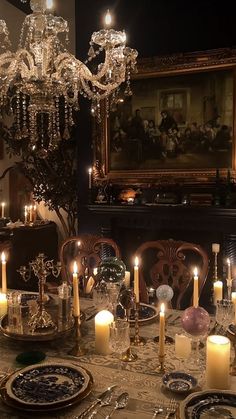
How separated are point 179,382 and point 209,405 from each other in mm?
159

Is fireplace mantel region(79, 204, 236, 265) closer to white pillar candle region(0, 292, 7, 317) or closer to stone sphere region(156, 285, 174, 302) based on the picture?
stone sphere region(156, 285, 174, 302)

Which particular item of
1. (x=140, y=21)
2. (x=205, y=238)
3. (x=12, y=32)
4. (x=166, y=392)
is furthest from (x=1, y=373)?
(x=12, y=32)

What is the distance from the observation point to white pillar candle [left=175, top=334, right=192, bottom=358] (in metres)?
1.52

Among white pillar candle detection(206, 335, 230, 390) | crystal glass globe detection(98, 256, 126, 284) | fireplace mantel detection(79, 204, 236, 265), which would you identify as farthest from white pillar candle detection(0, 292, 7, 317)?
fireplace mantel detection(79, 204, 236, 265)

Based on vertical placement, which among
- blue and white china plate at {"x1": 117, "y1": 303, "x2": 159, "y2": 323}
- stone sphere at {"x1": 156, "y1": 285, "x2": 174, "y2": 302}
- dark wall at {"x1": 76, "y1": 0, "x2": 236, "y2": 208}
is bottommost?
blue and white china plate at {"x1": 117, "y1": 303, "x2": 159, "y2": 323}

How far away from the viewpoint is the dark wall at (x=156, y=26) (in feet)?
13.3

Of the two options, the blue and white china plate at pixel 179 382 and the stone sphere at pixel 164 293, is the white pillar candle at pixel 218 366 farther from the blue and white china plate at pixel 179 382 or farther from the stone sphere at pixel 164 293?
the stone sphere at pixel 164 293

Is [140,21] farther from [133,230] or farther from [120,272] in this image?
[120,272]

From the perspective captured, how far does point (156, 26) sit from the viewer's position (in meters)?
4.31

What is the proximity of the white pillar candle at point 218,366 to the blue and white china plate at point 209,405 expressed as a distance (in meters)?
0.08

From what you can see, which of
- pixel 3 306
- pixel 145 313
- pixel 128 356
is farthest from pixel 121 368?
pixel 3 306

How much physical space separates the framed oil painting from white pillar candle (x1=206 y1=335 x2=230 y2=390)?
2.94 m

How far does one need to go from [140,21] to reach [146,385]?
396cm

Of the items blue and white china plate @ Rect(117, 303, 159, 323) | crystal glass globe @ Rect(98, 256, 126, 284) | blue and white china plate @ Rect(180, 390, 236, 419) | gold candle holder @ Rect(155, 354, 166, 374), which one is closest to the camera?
blue and white china plate @ Rect(180, 390, 236, 419)
